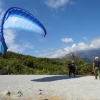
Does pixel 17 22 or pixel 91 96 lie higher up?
pixel 17 22

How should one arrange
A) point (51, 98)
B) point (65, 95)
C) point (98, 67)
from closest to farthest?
1. point (51, 98)
2. point (65, 95)
3. point (98, 67)

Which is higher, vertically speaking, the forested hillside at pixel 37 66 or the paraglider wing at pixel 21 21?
the paraglider wing at pixel 21 21

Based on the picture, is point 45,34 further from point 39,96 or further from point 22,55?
point 22,55

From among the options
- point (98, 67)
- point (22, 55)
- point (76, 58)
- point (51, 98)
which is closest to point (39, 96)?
point (51, 98)

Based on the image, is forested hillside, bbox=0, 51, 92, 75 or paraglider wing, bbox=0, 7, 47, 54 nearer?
paraglider wing, bbox=0, 7, 47, 54

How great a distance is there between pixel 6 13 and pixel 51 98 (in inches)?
287

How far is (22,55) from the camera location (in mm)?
58875

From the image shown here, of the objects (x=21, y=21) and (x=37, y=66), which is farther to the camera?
(x=37, y=66)

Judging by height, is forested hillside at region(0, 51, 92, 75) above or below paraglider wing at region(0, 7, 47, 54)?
below

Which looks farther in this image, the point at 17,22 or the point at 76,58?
the point at 76,58

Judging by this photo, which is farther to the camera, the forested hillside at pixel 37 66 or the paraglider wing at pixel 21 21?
the forested hillside at pixel 37 66

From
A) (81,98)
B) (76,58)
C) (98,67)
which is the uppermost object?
(76,58)

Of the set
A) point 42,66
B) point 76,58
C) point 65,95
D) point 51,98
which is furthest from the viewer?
point 42,66

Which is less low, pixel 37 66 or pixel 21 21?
pixel 21 21
